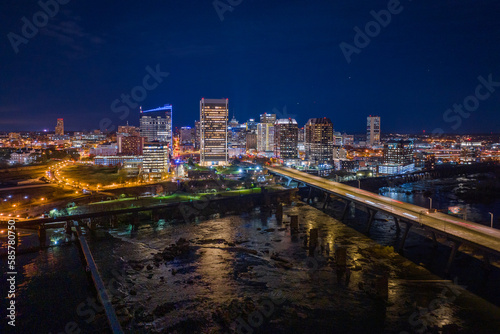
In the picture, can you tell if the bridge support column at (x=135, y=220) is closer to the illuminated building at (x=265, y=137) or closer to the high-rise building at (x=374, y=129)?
the illuminated building at (x=265, y=137)

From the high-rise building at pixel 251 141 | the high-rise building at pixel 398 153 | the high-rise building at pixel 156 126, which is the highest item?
the high-rise building at pixel 156 126

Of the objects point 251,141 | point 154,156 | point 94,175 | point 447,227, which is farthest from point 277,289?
point 251,141

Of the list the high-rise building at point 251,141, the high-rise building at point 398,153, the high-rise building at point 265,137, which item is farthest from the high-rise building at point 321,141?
the high-rise building at point 251,141

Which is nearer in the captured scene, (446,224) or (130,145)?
(446,224)

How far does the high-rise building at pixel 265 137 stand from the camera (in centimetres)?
14688

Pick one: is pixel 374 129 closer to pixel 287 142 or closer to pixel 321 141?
pixel 321 141

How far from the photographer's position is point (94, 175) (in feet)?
197

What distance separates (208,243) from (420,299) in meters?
14.5

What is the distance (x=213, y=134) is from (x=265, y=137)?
6624 centimetres

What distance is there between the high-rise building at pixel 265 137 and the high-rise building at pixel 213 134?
57.4 metres

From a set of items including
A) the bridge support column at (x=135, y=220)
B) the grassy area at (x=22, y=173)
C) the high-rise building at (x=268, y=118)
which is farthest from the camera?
the high-rise building at (x=268, y=118)

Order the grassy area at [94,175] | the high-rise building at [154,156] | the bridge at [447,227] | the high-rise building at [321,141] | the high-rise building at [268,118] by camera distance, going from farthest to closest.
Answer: the high-rise building at [268,118], the high-rise building at [321,141], the high-rise building at [154,156], the grassy area at [94,175], the bridge at [447,227]

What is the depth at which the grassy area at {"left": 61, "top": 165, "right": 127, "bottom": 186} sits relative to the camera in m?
54.3

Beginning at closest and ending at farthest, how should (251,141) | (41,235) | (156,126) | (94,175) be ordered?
(41,235) → (94,175) → (156,126) → (251,141)
